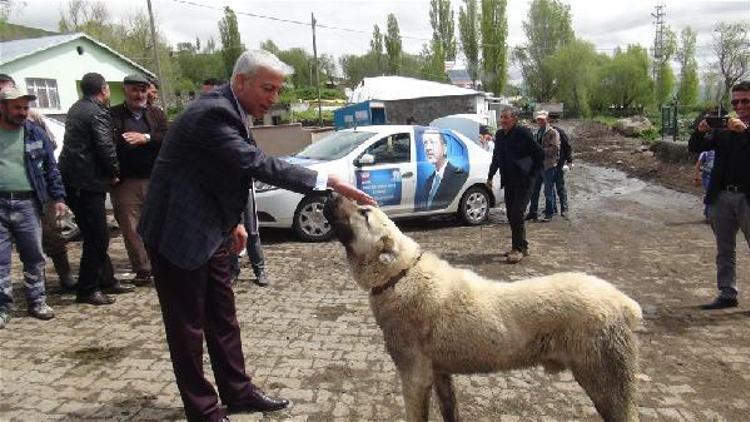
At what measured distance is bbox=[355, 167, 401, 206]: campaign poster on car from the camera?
9.20 metres

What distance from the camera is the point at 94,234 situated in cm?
595

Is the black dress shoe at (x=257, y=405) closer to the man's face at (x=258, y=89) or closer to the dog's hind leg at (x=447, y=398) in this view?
the dog's hind leg at (x=447, y=398)

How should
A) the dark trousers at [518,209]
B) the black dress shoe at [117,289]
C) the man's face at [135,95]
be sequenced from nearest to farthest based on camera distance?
the man's face at [135,95] → the black dress shoe at [117,289] → the dark trousers at [518,209]

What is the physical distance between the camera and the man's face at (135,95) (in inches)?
240

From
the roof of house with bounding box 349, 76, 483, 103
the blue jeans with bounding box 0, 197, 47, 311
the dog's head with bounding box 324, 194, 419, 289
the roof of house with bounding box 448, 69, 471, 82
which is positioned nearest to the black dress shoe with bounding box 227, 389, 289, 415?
the dog's head with bounding box 324, 194, 419, 289

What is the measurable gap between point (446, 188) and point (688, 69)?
2662 inches

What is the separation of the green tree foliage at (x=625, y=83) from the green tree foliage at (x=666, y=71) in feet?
3.65

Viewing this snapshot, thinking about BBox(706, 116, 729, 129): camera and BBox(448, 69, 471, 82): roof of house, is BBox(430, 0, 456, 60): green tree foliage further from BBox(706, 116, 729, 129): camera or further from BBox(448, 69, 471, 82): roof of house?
BBox(706, 116, 729, 129): camera

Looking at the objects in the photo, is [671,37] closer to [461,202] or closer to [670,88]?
[670,88]

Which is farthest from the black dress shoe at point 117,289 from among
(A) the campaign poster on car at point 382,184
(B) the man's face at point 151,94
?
(A) the campaign poster on car at point 382,184

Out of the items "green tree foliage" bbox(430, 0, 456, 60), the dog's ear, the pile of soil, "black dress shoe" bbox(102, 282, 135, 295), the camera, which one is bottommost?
the pile of soil

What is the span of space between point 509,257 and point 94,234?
5342 mm

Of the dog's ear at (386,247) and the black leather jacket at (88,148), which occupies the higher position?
the black leather jacket at (88,148)

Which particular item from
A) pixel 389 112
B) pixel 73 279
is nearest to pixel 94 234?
pixel 73 279
